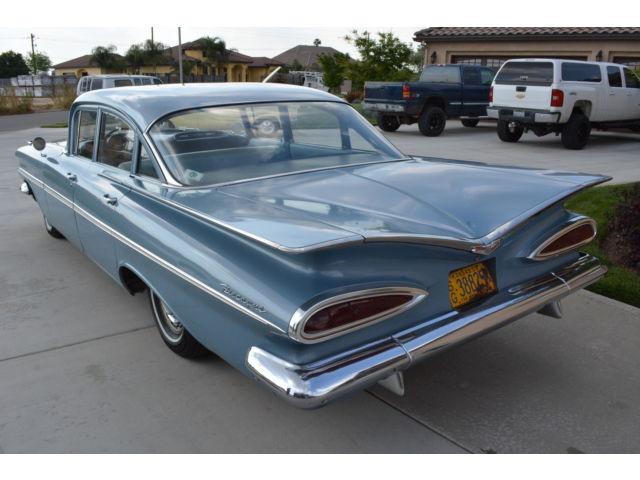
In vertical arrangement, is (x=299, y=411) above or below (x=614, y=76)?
below

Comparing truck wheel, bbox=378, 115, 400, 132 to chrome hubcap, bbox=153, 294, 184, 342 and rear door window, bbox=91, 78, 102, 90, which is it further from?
chrome hubcap, bbox=153, 294, 184, 342

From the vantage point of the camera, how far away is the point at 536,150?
39.9 feet

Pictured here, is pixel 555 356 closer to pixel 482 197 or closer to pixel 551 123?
pixel 482 197

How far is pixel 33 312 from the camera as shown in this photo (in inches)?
161

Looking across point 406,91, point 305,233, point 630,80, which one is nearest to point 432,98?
point 406,91

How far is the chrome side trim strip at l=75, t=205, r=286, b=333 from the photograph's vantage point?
7.66 feet

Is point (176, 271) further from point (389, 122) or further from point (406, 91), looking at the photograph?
point (389, 122)

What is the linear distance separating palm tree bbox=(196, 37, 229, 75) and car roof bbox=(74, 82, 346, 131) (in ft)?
178

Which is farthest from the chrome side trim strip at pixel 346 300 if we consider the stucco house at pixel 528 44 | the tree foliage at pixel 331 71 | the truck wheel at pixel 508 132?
the tree foliage at pixel 331 71

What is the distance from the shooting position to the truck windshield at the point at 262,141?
337cm

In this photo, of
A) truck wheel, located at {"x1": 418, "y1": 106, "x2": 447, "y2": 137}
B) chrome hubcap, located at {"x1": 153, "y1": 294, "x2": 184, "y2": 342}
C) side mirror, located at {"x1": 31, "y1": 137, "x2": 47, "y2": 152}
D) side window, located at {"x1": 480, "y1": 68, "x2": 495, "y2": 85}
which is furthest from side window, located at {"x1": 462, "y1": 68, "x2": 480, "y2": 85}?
chrome hubcap, located at {"x1": 153, "y1": 294, "x2": 184, "y2": 342}

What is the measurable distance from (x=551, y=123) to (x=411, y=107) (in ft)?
11.5

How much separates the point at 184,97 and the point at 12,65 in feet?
281

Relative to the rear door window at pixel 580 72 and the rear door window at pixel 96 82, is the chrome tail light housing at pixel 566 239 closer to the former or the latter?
the rear door window at pixel 580 72
